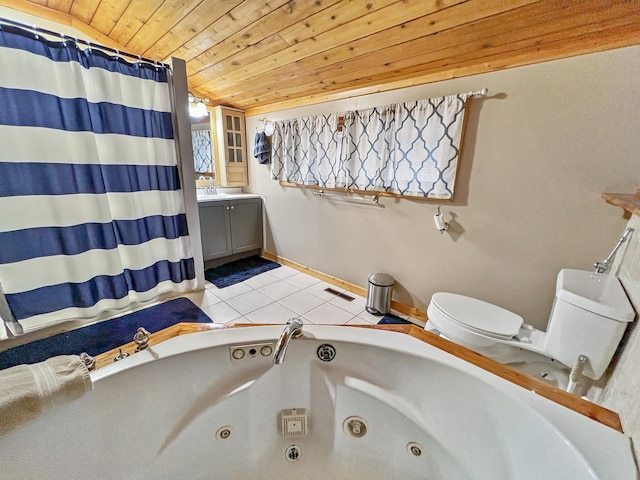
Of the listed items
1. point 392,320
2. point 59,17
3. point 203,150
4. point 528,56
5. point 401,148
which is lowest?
point 392,320

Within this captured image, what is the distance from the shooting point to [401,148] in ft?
6.88

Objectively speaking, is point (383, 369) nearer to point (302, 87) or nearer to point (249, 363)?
point (249, 363)

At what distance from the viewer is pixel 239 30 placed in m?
1.89

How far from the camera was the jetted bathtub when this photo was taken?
75 cm

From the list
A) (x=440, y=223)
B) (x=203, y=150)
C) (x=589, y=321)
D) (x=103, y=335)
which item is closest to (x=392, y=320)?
(x=440, y=223)

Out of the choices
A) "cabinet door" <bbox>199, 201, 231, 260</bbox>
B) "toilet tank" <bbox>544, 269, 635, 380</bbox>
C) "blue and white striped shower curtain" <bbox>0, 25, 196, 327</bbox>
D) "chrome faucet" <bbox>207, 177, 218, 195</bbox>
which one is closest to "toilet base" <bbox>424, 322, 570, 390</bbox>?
"toilet tank" <bbox>544, 269, 635, 380</bbox>

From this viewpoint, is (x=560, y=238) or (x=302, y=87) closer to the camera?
(x=560, y=238)

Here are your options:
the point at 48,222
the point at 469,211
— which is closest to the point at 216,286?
the point at 48,222

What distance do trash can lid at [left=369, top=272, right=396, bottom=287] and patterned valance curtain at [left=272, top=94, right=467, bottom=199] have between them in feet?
2.47

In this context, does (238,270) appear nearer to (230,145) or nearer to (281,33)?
(230,145)

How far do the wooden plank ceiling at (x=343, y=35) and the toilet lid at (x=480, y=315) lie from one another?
1490 mm

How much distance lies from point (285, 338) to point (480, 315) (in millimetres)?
1241

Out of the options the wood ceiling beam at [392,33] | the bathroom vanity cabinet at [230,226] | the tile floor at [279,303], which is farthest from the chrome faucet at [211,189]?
the wood ceiling beam at [392,33]

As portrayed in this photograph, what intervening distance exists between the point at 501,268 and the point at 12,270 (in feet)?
10.6
